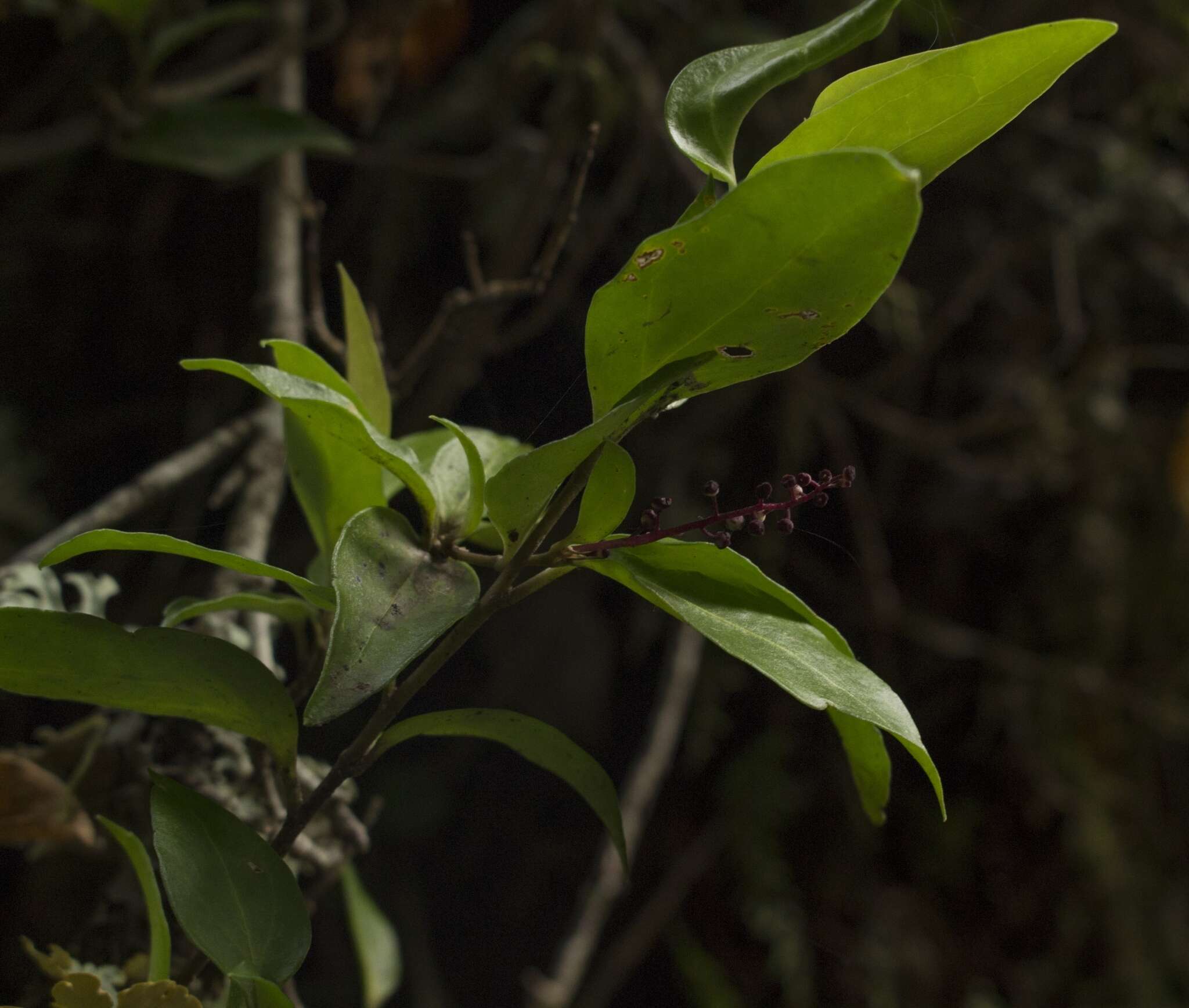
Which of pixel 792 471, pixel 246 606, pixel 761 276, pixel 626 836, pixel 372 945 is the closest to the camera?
pixel 761 276

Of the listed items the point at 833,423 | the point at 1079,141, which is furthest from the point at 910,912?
the point at 1079,141

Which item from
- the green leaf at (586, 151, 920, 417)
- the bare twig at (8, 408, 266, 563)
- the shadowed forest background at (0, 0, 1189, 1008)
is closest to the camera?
the green leaf at (586, 151, 920, 417)

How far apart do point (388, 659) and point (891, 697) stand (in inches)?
6.7

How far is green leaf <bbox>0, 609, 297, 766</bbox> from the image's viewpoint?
0.35 meters

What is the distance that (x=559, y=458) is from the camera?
1.11 ft

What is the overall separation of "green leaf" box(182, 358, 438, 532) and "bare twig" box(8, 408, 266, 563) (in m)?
0.25

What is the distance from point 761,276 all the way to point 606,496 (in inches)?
3.9

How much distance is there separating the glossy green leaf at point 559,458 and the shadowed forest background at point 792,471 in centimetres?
78

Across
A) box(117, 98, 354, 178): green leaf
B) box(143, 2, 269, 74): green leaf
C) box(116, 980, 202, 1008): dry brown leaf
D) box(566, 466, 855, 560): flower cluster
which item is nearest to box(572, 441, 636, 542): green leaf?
box(566, 466, 855, 560): flower cluster

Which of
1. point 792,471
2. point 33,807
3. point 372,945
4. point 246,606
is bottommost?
point 792,471

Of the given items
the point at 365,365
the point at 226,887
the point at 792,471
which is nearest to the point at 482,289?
the point at 365,365

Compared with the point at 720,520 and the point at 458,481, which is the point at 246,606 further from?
the point at 720,520

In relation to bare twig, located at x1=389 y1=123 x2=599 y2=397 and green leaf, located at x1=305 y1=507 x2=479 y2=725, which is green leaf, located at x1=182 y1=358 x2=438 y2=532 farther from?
bare twig, located at x1=389 y1=123 x2=599 y2=397

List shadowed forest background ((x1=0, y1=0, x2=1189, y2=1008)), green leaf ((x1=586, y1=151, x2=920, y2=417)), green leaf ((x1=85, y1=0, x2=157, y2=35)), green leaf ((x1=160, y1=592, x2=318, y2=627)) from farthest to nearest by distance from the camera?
shadowed forest background ((x1=0, y1=0, x2=1189, y2=1008)) < green leaf ((x1=85, y1=0, x2=157, y2=35)) < green leaf ((x1=160, y1=592, x2=318, y2=627)) < green leaf ((x1=586, y1=151, x2=920, y2=417))
